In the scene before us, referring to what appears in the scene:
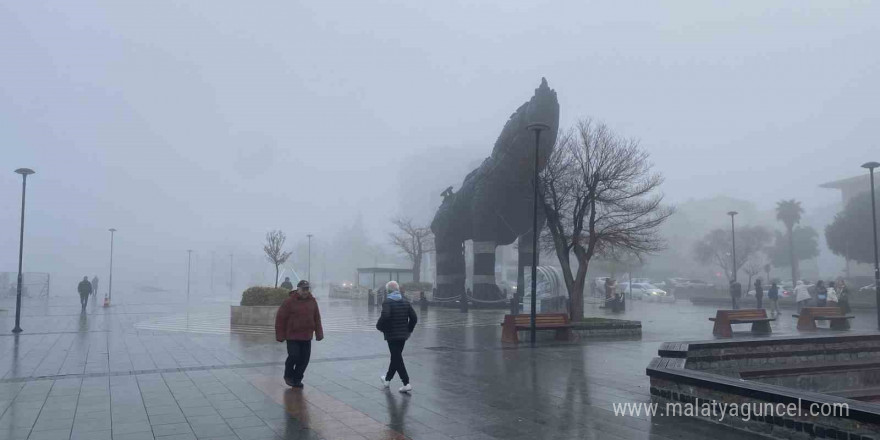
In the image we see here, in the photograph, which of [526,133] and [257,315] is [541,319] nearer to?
[257,315]

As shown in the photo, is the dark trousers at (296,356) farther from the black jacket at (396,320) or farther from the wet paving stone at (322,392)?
the black jacket at (396,320)

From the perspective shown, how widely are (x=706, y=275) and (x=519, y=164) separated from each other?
89.6m

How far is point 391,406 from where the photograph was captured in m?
8.03

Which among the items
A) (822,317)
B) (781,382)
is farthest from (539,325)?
(822,317)

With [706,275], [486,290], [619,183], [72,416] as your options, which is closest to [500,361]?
[72,416]

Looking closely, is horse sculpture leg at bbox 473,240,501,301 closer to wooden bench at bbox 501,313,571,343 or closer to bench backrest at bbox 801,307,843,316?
bench backrest at bbox 801,307,843,316

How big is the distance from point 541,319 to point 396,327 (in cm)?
777

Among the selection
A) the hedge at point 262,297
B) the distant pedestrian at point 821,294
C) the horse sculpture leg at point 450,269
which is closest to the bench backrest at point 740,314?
the distant pedestrian at point 821,294

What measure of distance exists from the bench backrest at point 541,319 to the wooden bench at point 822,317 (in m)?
8.97

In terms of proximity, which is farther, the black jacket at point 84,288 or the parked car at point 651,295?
the parked car at point 651,295

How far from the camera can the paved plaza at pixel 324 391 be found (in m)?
6.75

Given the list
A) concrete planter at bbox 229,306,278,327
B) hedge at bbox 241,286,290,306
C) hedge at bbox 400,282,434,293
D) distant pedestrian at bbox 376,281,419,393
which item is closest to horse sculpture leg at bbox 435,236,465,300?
hedge at bbox 400,282,434,293

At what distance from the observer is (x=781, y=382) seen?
11000 mm

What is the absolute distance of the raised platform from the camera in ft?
19.4
